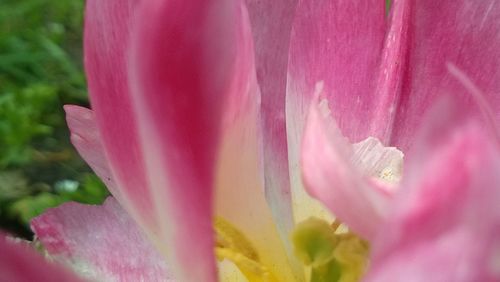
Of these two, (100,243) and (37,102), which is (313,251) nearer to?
(100,243)

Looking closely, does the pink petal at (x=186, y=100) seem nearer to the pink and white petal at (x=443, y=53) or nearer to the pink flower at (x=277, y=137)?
the pink flower at (x=277, y=137)

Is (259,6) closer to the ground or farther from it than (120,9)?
farther from it

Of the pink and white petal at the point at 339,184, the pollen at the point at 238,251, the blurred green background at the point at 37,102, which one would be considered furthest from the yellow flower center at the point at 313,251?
the blurred green background at the point at 37,102

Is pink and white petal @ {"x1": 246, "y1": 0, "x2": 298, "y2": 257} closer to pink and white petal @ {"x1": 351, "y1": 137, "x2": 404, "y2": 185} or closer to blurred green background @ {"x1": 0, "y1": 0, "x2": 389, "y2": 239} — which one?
pink and white petal @ {"x1": 351, "y1": 137, "x2": 404, "y2": 185}

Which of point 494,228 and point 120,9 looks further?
point 120,9

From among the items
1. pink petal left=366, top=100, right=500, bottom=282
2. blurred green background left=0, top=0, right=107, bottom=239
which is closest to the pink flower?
pink petal left=366, top=100, right=500, bottom=282

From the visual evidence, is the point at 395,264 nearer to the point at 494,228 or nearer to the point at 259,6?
the point at 494,228

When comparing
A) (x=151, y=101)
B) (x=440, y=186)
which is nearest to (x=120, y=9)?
(x=151, y=101)
